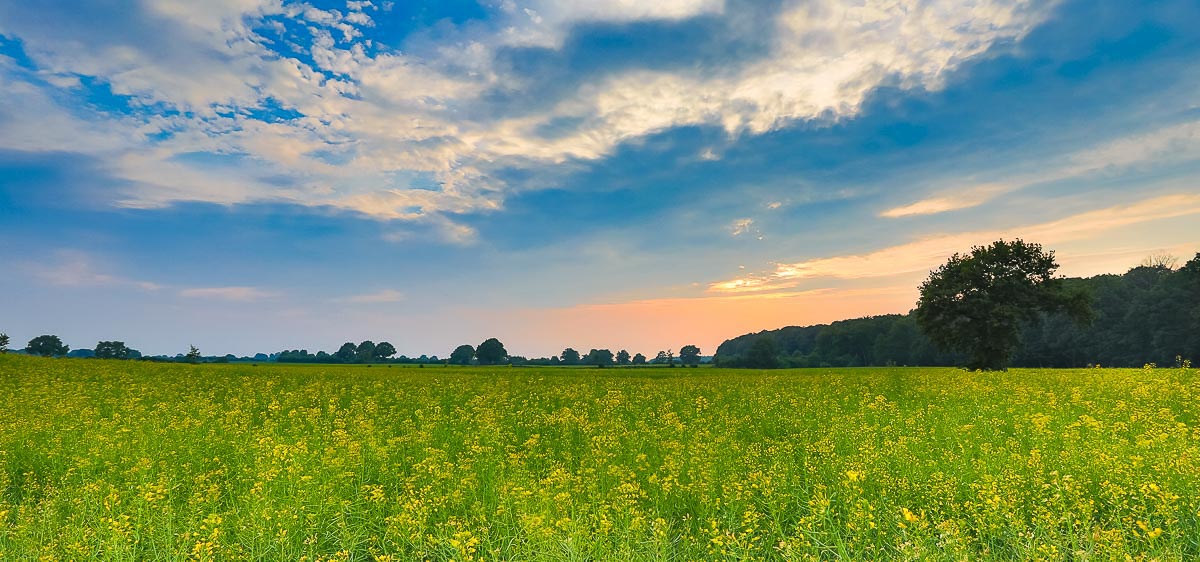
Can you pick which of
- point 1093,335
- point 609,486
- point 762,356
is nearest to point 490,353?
point 762,356

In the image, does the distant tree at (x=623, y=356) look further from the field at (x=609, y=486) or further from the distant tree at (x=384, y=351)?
the field at (x=609, y=486)

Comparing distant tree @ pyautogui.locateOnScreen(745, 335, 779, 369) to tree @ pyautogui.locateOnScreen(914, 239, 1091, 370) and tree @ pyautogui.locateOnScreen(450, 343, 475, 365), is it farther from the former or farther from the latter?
tree @ pyautogui.locateOnScreen(450, 343, 475, 365)

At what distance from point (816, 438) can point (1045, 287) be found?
47002 mm

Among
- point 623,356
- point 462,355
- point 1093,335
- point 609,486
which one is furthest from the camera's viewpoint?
point 623,356

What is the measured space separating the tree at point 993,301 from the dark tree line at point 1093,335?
1.69 m

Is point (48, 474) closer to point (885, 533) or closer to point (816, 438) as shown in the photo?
point (885, 533)

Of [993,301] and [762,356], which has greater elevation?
[993,301]

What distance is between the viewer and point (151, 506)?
7516mm

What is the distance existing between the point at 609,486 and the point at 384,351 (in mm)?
137440

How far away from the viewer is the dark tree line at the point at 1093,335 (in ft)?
221

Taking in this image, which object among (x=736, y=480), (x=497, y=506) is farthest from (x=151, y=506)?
(x=736, y=480)

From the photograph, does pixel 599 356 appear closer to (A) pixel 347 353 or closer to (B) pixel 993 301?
(A) pixel 347 353

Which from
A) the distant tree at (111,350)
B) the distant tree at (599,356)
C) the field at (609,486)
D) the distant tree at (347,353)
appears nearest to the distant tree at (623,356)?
the distant tree at (599,356)

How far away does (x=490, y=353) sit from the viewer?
116m
